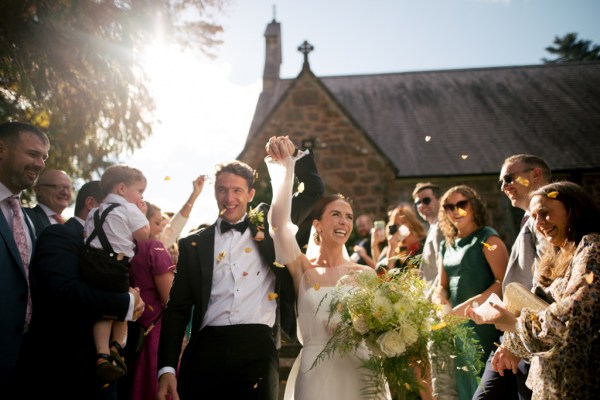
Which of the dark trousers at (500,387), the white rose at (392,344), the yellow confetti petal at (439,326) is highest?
the yellow confetti petal at (439,326)

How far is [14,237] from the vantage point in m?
3.32

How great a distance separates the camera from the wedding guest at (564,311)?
8.20 feet

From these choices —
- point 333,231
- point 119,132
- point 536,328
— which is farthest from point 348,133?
point 536,328

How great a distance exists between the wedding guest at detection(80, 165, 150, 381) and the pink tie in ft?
1.39

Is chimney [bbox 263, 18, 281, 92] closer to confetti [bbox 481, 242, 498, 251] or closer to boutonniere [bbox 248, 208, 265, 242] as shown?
confetti [bbox 481, 242, 498, 251]

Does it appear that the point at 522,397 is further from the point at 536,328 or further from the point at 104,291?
the point at 104,291

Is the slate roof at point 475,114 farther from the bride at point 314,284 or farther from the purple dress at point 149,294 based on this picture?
the bride at point 314,284

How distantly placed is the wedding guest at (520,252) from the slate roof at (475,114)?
11.4 metres

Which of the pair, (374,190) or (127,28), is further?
(374,190)

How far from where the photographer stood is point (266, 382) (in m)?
3.08

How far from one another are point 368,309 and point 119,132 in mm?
6294

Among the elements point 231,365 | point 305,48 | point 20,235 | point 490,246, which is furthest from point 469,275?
point 305,48

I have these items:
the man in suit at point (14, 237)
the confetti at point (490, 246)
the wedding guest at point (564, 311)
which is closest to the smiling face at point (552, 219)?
the wedding guest at point (564, 311)

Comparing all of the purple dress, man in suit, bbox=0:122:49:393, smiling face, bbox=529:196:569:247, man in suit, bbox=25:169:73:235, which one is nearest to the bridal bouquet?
smiling face, bbox=529:196:569:247
